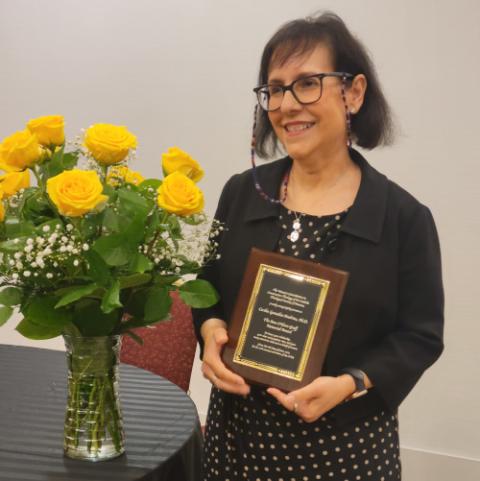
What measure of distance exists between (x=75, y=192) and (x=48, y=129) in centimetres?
22

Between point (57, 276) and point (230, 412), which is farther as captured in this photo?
point (230, 412)

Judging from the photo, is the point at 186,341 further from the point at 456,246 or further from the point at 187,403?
the point at 456,246

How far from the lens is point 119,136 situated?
Result: 1040mm

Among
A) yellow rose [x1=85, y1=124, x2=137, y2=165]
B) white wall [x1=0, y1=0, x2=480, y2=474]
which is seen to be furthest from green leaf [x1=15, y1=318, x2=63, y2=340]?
white wall [x1=0, y1=0, x2=480, y2=474]

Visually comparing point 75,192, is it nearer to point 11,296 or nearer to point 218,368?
point 11,296

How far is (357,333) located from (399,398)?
171 mm

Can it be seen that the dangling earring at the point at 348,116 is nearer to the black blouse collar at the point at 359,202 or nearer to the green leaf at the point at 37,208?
the black blouse collar at the point at 359,202

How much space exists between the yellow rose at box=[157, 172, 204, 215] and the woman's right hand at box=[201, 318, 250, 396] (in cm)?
40

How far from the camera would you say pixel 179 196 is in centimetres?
98

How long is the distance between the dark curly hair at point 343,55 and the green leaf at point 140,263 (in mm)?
612

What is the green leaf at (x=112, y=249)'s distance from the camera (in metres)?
0.99

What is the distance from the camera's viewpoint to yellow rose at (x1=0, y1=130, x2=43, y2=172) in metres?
1.03

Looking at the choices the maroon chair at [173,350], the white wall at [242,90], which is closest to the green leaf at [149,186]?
the maroon chair at [173,350]

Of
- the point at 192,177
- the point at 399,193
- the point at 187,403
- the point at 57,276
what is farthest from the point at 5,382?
the point at 399,193
